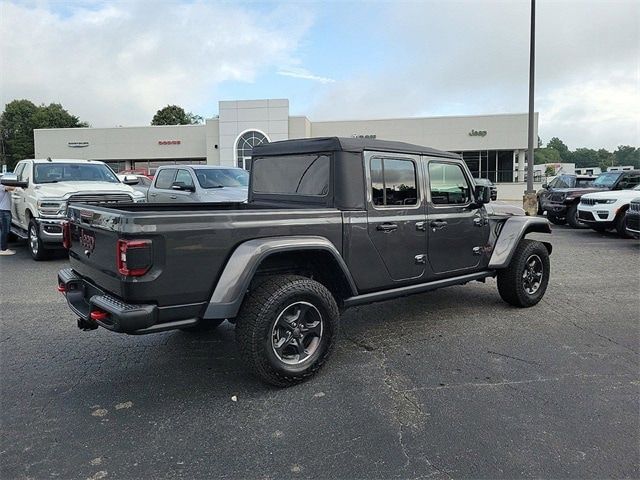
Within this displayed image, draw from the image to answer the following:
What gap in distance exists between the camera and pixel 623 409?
134 inches

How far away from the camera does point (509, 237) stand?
5.57m

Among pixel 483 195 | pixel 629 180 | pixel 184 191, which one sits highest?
pixel 629 180

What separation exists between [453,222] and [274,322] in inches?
92.0

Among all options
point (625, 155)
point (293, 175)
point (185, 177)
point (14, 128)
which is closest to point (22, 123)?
point (14, 128)

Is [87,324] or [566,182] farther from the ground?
[566,182]

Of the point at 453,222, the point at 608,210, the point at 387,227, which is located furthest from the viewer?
the point at 608,210

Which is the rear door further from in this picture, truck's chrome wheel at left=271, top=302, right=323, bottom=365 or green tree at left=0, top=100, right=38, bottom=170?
green tree at left=0, top=100, right=38, bottom=170

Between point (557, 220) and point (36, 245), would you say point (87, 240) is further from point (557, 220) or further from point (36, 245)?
point (557, 220)

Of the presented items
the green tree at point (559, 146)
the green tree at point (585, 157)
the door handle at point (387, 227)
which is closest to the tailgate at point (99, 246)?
the door handle at point (387, 227)

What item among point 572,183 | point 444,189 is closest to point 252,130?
point 572,183

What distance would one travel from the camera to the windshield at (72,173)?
9929mm

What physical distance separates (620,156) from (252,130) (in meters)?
94.2

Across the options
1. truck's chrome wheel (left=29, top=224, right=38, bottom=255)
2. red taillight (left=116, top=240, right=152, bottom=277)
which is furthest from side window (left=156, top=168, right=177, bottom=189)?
red taillight (left=116, top=240, right=152, bottom=277)

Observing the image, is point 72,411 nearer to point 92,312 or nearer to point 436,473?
point 92,312
